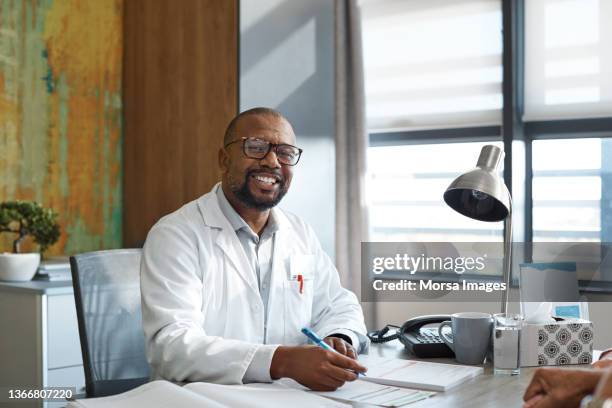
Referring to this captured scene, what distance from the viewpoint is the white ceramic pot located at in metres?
3.10

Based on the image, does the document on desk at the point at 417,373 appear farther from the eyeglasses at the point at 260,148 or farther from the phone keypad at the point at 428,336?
the eyeglasses at the point at 260,148

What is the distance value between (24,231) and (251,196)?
1548 mm

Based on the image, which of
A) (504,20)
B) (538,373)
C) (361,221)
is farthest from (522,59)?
(538,373)

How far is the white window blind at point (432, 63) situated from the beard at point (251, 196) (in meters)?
1.88

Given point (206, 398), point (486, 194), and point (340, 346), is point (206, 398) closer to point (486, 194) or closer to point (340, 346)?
point (340, 346)

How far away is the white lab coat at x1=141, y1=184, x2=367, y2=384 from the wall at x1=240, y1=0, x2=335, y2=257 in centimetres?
137

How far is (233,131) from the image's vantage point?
2.11 m

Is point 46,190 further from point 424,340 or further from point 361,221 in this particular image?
point 424,340

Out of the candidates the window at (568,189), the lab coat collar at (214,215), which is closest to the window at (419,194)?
the window at (568,189)

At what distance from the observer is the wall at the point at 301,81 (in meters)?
3.48

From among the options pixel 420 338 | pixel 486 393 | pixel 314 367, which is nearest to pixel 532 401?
pixel 486 393

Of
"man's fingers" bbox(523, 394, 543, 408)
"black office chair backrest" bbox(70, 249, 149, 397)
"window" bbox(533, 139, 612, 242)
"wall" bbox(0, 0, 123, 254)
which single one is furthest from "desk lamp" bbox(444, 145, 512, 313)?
"wall" bbox(0, 0, 123, 254)

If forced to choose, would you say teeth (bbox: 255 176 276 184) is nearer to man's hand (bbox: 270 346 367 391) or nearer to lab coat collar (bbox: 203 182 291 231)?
lab coat collar (bbox: 203 182 291 231)

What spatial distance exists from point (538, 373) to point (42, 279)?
2.40 m
